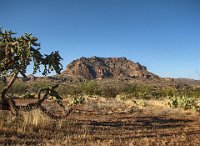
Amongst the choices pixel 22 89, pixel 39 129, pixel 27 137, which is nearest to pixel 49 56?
pixel 39 129

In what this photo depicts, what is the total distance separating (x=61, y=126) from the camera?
1076cm

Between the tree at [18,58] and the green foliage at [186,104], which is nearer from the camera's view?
the tree at [18,58]

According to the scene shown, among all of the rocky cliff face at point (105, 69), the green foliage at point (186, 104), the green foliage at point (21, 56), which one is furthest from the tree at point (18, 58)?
the rocky cliff face at point (105, 69)

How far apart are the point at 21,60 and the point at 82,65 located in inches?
5529

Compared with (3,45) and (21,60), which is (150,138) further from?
(3,45)

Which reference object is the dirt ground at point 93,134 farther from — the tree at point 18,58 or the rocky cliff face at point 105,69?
the rocky cliff face at point 105,69

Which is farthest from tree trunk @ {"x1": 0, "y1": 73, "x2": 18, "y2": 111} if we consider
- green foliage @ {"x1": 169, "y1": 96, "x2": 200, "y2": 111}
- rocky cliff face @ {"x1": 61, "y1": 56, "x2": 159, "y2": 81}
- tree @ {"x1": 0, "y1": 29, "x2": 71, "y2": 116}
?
rocky cliff face @ {"x1": 61, "y1": 56, "x2": 159, "y2": 81}

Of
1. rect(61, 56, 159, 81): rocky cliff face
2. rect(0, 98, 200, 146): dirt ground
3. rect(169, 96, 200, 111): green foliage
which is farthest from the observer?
rect(61, 56, 159, 81): rocky cliff face

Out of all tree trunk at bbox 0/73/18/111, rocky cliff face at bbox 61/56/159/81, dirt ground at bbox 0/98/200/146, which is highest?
rocky cliff face at bbox 61/56/159/81

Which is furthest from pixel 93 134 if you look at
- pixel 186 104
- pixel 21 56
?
pixel 186 104

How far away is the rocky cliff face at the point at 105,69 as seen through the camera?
14325cm

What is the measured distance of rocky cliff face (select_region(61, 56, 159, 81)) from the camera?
143 meters

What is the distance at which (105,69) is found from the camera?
15938cm

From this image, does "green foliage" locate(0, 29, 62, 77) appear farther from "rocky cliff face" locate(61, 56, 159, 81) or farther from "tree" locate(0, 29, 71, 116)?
"rocky cliff face" locate(61, 56, 159, 81)
